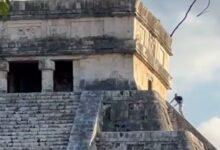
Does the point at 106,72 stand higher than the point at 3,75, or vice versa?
the point at 106,72

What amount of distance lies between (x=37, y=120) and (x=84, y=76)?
2396mm

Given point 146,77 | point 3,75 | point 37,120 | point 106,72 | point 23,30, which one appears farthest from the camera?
point 146,77

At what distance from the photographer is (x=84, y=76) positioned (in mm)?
15781

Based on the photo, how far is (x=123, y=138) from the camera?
1288 cm

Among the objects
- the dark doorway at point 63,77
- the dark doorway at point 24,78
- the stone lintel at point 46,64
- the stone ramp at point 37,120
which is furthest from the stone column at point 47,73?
the stone ramp at point 37,120

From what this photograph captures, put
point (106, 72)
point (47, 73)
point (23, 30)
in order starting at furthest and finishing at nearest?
point (23, 30), point (47, 73), point (106, 72)

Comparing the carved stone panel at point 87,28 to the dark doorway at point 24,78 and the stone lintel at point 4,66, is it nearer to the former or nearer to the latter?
the dark doorway at point 24,78

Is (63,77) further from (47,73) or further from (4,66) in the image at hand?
(4,66)

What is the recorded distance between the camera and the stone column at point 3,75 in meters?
16.0

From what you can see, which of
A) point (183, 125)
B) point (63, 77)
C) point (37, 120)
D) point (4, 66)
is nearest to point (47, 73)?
point (63, 77)

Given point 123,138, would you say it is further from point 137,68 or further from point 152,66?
point 152,66

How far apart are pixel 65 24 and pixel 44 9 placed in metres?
0.55

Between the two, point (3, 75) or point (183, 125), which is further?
point (3, 75)

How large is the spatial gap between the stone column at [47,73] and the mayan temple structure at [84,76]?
0.8 inches
